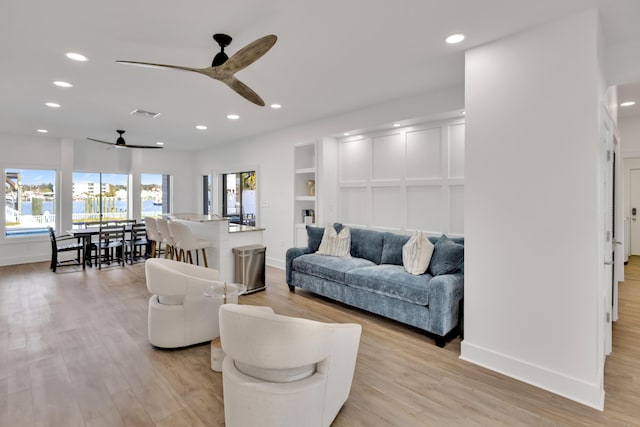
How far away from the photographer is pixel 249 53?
2.21 m

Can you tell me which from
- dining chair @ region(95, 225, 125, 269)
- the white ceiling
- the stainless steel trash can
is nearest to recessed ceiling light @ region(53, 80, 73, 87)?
the white ceiling

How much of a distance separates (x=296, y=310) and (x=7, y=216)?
7.20m

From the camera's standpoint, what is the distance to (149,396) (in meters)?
2.33

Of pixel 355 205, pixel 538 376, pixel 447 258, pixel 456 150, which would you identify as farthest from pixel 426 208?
pixel 538 376

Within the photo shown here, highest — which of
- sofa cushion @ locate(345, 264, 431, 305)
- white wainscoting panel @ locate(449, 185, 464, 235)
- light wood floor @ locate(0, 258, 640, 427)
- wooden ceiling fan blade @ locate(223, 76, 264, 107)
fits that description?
wooden ceiling fan blade @ locate(223, 76, 264, 107)

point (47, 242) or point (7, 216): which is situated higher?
point (7, 216)

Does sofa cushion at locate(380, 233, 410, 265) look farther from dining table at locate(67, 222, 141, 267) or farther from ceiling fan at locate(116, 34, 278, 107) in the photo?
dining table at locate(67, 222, 141, 267)

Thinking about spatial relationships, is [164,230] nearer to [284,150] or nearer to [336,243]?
[284,150]

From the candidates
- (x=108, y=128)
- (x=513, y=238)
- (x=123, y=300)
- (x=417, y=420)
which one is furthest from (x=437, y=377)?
(x=108, y=128)

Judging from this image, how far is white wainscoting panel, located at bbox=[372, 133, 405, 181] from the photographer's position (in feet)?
15.8

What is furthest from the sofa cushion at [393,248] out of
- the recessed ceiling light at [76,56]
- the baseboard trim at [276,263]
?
the recessed ceiling light at [76,56]

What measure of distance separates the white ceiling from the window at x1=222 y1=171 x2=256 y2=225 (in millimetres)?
2908

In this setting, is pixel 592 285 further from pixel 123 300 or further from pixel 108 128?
pixel 108 128

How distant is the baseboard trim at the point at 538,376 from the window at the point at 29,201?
29.3 ft
